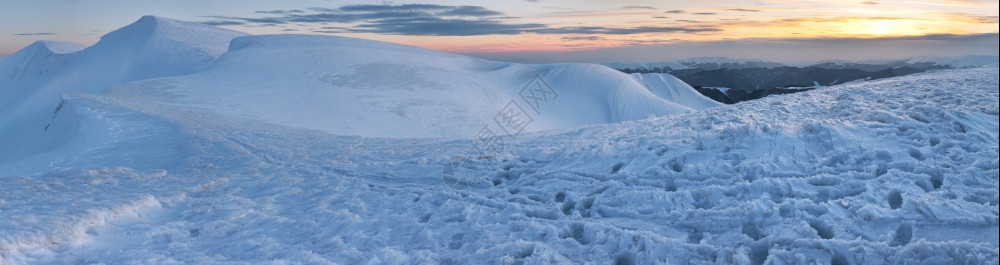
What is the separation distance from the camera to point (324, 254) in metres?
6.24

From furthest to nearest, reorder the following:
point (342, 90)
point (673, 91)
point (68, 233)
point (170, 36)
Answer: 1. point (170, 36)
2. point (673, 91)
3. point (342, 90)
4. point (68, 233)

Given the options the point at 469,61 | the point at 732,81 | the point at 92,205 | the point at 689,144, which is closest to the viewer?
the point at 92,205

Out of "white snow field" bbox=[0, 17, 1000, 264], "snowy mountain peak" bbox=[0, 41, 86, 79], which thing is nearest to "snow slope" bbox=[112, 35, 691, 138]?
"white snow field" bbox=[0, 17, 1000, 264]

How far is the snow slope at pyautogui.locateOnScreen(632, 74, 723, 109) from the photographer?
1863 inches

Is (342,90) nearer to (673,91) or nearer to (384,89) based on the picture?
(384,89)

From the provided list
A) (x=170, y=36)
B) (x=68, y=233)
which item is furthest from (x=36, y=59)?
(x=68, y=233)

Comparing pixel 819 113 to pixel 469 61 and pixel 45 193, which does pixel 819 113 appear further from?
pixel 469 61

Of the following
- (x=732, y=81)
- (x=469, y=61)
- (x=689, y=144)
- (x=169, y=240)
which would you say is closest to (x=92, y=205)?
Answer: (x=169, y=240)

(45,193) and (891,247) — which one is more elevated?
(891,247)

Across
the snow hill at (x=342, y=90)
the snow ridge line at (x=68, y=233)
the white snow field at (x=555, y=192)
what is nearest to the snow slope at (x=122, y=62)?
the snow hill at (x=342, y=90)

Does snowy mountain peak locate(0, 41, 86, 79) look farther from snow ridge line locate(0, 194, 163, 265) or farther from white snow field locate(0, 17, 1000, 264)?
snow ridge line locate(0, 194, 163, 265)

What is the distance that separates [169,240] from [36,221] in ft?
4.86

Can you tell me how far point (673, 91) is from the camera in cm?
4988

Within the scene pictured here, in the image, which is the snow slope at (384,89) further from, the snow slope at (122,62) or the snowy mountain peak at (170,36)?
the snowy mountain peak at (170,36)
